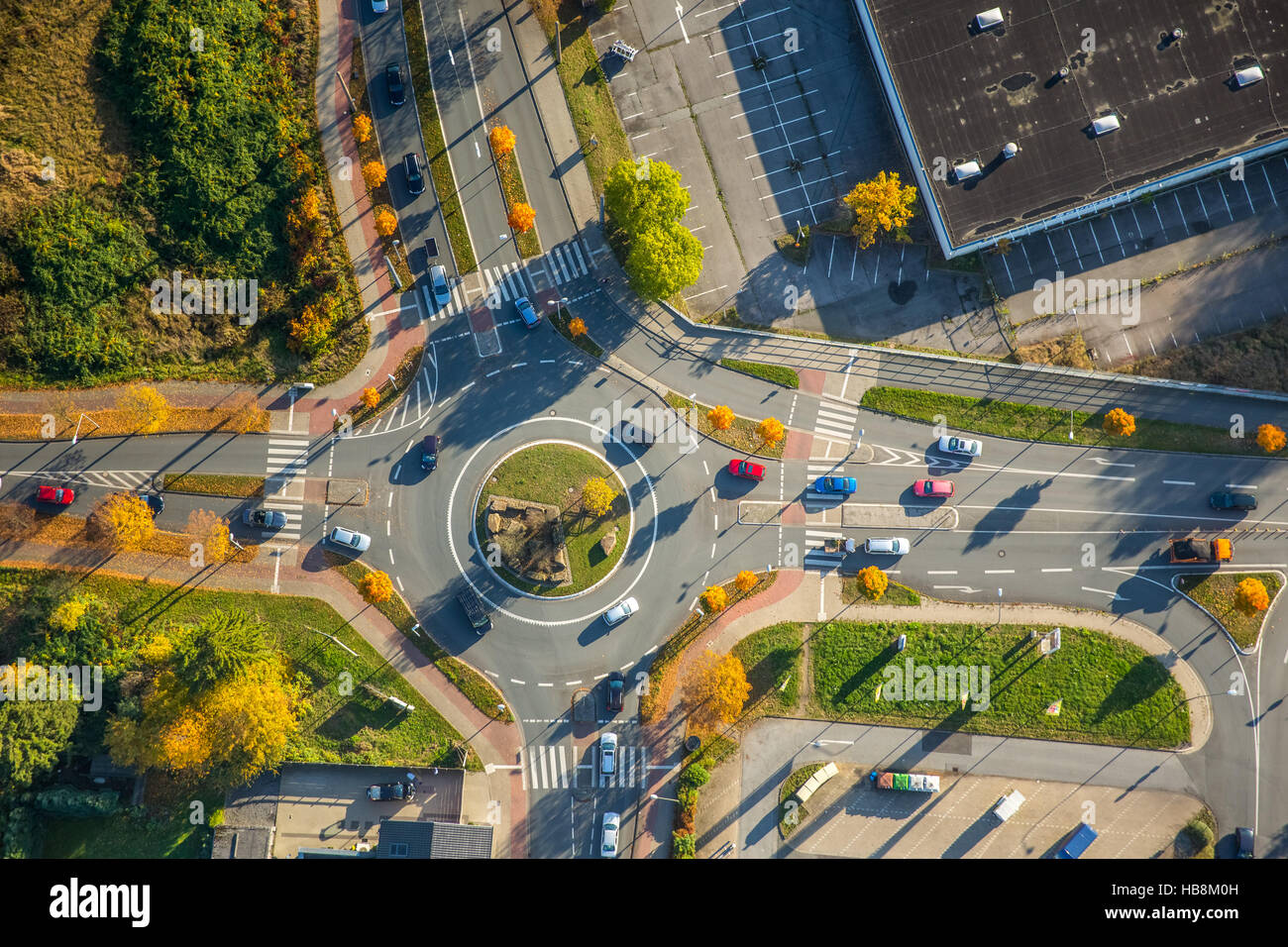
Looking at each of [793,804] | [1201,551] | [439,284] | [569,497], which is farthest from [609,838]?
[1201,551]

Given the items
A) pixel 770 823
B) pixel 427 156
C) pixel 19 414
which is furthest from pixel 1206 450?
pixel 19 414

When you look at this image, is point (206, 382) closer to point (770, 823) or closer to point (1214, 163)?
point (770, 823)

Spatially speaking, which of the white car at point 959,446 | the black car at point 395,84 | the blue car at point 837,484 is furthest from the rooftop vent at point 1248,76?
the black car at point 395,84

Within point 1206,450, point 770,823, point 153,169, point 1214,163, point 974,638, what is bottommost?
point 770,823

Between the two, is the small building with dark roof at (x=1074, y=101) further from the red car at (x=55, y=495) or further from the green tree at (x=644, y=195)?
the red car at (x=55, y=495)

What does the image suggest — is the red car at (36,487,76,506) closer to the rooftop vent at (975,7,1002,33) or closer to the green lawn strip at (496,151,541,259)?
the green lawn strip at (496,151,541,259)
